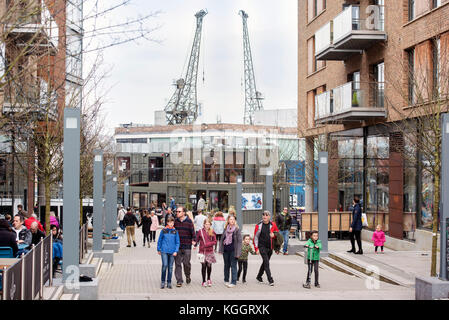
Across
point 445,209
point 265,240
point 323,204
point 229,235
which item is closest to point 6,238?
point 229,235

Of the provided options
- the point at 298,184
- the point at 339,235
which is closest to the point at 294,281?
the point at 339,235

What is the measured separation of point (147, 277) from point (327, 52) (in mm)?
14736

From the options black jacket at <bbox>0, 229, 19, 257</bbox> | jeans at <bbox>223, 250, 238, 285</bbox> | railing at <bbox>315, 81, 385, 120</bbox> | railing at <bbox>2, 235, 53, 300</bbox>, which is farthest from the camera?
railing at <bbox>315, 81, 385, 120</bbox>

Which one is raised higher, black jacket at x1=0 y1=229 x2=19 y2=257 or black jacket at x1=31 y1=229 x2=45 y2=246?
black jacket at x1=0 y1=229 x2=19 y2=257

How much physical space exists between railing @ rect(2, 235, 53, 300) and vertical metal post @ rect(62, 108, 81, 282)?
1.42 ft

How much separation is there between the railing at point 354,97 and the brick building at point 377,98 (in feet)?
0.13

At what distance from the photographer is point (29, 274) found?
8.59m

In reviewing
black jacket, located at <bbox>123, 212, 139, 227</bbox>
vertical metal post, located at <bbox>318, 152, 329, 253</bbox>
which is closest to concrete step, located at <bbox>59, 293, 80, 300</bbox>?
vertical metal post, located at <bbox>318, 152, 329, 253</bbox>

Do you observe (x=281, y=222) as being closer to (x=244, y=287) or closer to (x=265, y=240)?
(x=265, y=240)

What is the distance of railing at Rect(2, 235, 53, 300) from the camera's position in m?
7.12

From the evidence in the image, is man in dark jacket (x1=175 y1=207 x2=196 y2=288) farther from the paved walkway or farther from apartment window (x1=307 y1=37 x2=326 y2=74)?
apartment window (x1=307 y1=37 x2=326 y2=74)

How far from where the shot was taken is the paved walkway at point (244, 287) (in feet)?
37.3

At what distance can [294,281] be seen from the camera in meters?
13.7

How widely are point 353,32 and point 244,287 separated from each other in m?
13.4
